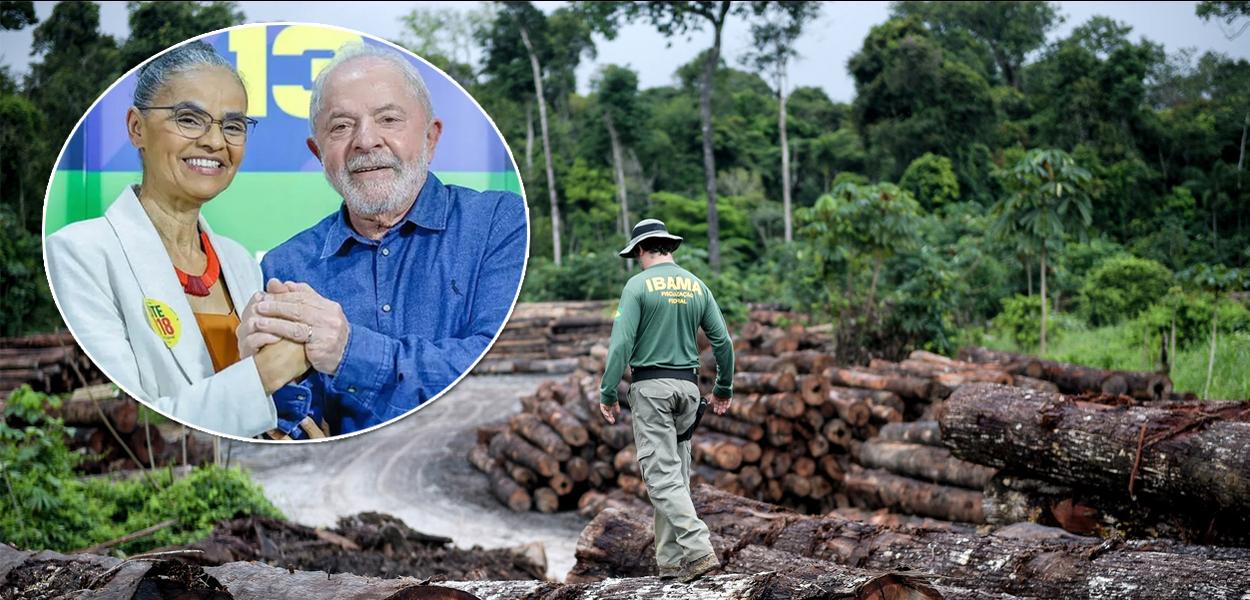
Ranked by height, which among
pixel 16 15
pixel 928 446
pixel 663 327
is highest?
pixel 16 15

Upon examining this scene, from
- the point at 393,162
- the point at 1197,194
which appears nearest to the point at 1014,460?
the point at 393,162

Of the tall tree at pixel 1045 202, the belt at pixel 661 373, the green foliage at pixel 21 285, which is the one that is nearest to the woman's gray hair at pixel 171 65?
the belt at pixel 661 373

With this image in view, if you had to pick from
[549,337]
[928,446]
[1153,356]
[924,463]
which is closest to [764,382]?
[928,446]

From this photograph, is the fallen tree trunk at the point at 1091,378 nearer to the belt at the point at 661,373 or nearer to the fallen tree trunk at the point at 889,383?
the fallen tree trunk at the point at 889,383

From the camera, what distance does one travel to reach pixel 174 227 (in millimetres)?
4414

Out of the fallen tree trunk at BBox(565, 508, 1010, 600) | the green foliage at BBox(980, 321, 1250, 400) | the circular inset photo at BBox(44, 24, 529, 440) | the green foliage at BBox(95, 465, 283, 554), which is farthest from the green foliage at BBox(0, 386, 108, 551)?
the green foliage at BBox(980, 321, 1250, 400)

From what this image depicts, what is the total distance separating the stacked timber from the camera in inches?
628

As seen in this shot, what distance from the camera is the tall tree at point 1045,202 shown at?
16000 millimetres

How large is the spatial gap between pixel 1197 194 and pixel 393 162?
28671mm

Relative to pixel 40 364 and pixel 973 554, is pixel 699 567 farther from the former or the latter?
pixel 40 364

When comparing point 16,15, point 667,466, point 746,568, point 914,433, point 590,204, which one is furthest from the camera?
point 590,204

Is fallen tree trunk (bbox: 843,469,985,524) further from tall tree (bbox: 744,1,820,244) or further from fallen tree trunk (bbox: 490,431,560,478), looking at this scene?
tall tree (bbox: 744,1,820,244)

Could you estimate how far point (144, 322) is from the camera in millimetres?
4309

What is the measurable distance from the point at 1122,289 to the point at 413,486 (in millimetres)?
12671
